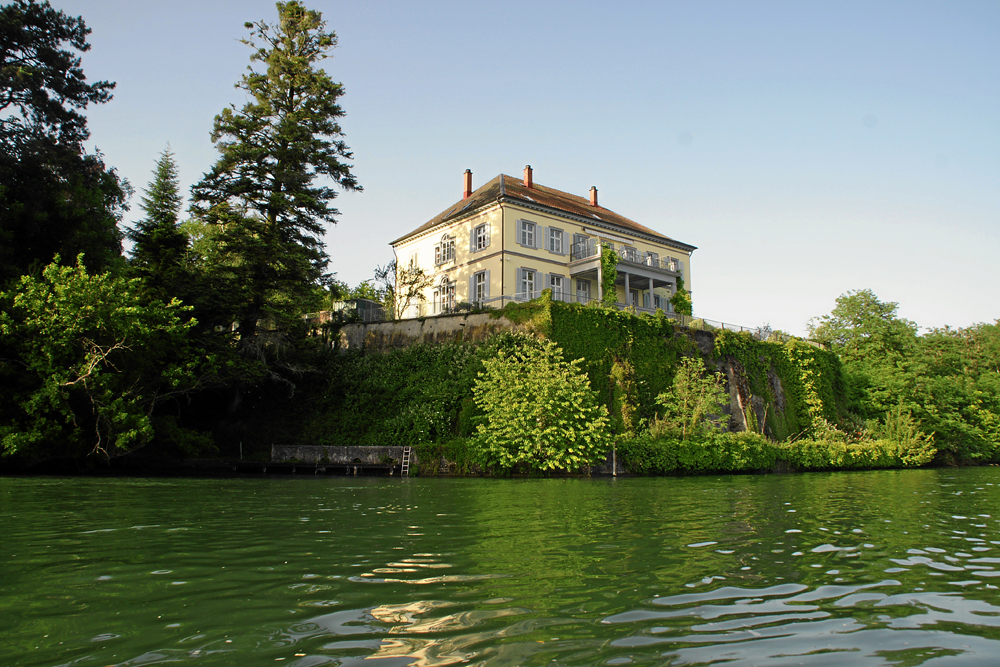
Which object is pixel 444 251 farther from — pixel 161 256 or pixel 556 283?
pixel 161 256

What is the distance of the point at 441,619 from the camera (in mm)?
4480

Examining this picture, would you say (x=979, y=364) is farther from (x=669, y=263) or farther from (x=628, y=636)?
(x=628, y=636)

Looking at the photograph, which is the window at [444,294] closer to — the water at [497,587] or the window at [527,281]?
the window at [527,281]

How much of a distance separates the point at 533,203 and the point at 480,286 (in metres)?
6.00

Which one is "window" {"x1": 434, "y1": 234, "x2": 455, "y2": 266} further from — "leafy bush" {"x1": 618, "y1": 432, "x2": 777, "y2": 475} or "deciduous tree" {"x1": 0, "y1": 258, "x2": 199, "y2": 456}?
"deciduous tree" {"x1": 0, "y1": 258, "x2": 199, "y2": 456}

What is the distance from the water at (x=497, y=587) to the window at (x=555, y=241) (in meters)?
30.8

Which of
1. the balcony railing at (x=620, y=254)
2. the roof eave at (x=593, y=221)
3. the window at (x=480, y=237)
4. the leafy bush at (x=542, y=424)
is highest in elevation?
the roof eave at (x=593, y=221)

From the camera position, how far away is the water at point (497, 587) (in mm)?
3840

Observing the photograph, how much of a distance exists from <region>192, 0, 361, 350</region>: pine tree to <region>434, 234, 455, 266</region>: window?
36.4ft

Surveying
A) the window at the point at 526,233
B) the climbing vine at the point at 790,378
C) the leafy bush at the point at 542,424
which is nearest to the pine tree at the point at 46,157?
the leafy bush at the point at 542,424

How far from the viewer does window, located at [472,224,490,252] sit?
40406mm

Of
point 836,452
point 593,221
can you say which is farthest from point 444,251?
point 836,452

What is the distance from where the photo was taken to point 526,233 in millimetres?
40250

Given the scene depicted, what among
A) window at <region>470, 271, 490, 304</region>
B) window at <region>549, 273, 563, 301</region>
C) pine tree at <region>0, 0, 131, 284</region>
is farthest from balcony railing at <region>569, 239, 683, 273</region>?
pine tree at <region>0, 0, 131, 284</region>
